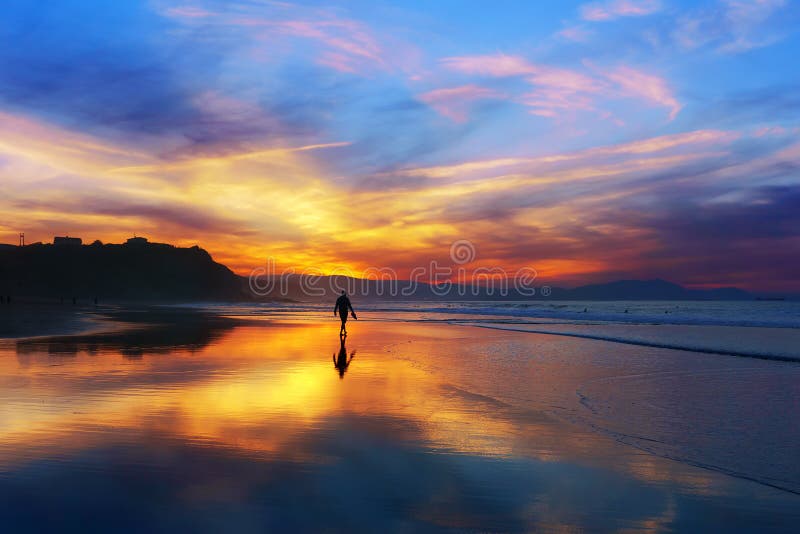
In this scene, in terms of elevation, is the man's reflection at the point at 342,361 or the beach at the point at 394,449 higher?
the beach at the point at 394,449

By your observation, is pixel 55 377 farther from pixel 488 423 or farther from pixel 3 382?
pixel 488 423

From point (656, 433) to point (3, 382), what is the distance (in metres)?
12.8

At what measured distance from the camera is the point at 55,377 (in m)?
12.5

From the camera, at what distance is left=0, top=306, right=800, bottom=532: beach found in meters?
5.02

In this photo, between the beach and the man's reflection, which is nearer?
the beach

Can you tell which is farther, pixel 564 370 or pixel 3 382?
pixel 564 370

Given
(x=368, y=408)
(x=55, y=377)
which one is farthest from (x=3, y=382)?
(x=368, y=408)

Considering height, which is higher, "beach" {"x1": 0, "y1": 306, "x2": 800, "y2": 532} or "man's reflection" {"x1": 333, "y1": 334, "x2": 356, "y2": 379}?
"beach" {"x1": 0, "y1": 306, "x2": 800, "y2": 532}

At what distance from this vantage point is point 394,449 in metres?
7.20

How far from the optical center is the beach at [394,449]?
5020 millimetres

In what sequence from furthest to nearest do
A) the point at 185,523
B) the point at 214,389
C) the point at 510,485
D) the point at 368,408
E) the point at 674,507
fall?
1. the point at 214,389
2. the point at 368,408
3. the point at 510,485
4. the point at 674,507
5. the point at 185,523

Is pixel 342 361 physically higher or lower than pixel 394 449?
lower

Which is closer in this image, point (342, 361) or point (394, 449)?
point (394, 449)

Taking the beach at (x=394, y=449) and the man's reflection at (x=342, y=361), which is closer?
the beach at (x=394, y=449)
